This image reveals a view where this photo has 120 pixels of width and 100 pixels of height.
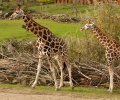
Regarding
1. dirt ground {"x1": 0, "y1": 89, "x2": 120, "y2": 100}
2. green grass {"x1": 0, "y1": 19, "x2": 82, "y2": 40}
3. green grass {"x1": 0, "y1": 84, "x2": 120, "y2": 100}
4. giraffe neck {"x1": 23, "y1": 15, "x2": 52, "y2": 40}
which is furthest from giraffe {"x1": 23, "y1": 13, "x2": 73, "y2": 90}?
green grass {"x1": 0, "y1": 19, "x2": 82, "y2": 40}

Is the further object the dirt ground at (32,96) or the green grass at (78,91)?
the green grass at (78,91)

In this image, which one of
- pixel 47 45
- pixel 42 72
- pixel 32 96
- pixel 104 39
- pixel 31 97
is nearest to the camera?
pixel 31 97

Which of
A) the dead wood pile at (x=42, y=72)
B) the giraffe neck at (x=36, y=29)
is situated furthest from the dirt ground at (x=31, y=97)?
the dead wood pile at (x=42, y=72)

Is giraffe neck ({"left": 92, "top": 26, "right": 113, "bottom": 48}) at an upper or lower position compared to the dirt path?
upper

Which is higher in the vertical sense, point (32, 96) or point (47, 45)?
point (47, 45)

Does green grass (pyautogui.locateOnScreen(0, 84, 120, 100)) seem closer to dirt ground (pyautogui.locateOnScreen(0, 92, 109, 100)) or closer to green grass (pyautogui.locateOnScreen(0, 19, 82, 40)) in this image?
dirt ground (pyautogui.locateOnScreen(0, 92, 109, 100))

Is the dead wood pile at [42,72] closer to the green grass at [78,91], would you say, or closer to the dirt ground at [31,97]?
the green grass at [78,91]

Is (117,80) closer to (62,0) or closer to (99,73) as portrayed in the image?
(99,73)

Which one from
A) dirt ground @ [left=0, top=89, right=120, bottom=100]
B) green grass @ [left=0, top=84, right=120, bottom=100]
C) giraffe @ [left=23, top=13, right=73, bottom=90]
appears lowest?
green grass @ [left=0, top=84, right=120, bottom=100]

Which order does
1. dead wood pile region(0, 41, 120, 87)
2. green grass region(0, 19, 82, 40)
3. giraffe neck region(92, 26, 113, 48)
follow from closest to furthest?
giraffe neck region(92, 26, 113, 48)
dead wood pile region(0, 41, 120, 87)
green grass region(0, 19, 82, 40)

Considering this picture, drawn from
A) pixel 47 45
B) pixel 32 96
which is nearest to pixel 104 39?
pixel 47 45

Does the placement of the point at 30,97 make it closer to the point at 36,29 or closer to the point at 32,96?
the point at 32,96

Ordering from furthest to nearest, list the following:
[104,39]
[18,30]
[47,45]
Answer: [18,30]
[104,39]
[47,45]

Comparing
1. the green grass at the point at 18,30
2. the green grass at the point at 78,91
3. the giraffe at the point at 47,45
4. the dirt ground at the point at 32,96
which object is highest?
the giraffe at the point at 47,45
